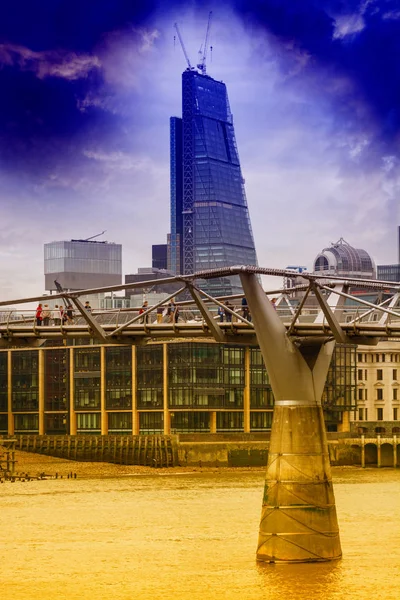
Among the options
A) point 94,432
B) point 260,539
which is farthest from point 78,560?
point 94,432

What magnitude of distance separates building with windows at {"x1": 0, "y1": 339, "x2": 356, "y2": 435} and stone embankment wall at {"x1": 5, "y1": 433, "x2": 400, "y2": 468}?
23.4 feet

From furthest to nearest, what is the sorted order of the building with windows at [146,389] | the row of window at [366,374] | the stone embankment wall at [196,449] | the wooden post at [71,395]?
1. the row of window at [366,374]
2. the wooden post at [71,395]
3. the building with windows at [146,389]
4. the stone embankment wall at [196,449]

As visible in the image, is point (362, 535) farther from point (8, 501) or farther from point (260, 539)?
point (8, 501)

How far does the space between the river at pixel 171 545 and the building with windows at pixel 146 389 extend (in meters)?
38.1

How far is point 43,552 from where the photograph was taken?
2744 inches

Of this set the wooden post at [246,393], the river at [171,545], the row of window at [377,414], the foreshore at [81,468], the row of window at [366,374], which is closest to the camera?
the river at [171,545]

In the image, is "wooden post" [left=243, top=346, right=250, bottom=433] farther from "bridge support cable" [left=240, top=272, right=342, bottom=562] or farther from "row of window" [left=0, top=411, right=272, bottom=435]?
"bridge support cable" [left=240, top=272, right=342, bottom=562]

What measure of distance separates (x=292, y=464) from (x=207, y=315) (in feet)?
22.6

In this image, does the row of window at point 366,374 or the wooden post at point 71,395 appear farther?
the row of window at point 366,374

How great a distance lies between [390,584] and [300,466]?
18.9 ft

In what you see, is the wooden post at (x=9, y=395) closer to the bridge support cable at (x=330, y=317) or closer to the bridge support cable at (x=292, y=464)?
the bridge support cable at (x=330, y=317)

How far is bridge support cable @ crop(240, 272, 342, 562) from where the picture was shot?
60719 mm

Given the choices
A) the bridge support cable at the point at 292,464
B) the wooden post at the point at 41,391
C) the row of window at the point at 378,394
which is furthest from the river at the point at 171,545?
the row of window at the point at 378,394

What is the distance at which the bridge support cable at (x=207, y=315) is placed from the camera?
61.1 meters
